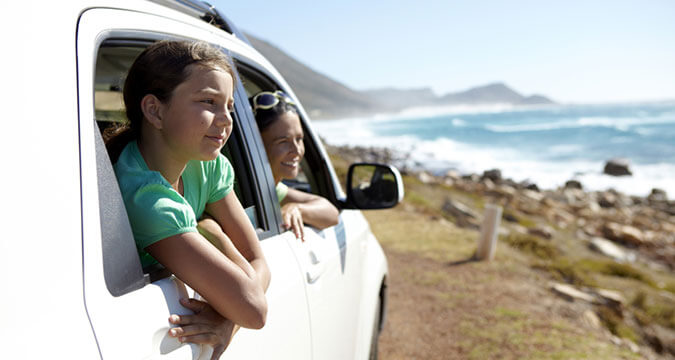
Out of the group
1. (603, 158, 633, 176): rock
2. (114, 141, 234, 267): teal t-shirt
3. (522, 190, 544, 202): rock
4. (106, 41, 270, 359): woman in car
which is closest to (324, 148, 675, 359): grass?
(106, 41, 270, 359): woman in car

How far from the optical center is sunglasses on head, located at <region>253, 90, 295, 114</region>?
2408 mm

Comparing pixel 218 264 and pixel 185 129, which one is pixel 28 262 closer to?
pixel 218 264

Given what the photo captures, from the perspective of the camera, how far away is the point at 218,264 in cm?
115

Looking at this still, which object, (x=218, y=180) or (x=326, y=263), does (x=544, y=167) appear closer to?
(x=326, y=263)

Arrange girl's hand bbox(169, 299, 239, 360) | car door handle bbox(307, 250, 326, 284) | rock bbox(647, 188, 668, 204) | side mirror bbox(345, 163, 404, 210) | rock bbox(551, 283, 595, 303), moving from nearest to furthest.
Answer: girl's hand bbox(169, 299, 239, 360) < car door handle bbox(307, 250, 326, 284) < side mirror bbox(345, 163, 404, 210) < rock bbox(551, 283, 595, 303) < rock bbox(647, 188, 668, 204)

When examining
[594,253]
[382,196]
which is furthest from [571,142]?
[382,196]

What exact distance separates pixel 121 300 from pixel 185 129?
1.57ft

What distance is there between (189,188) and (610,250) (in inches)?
549

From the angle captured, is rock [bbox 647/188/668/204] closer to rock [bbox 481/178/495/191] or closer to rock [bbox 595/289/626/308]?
rock [bbox 481/178/495/191]

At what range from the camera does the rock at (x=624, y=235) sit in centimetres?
1442

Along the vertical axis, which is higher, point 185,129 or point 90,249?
point 185,129

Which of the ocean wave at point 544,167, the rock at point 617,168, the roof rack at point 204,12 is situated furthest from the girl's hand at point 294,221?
the rock at point 617,168

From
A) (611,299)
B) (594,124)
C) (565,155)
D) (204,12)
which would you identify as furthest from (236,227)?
(594,124)

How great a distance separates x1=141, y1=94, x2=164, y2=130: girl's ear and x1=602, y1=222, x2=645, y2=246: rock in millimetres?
15959
